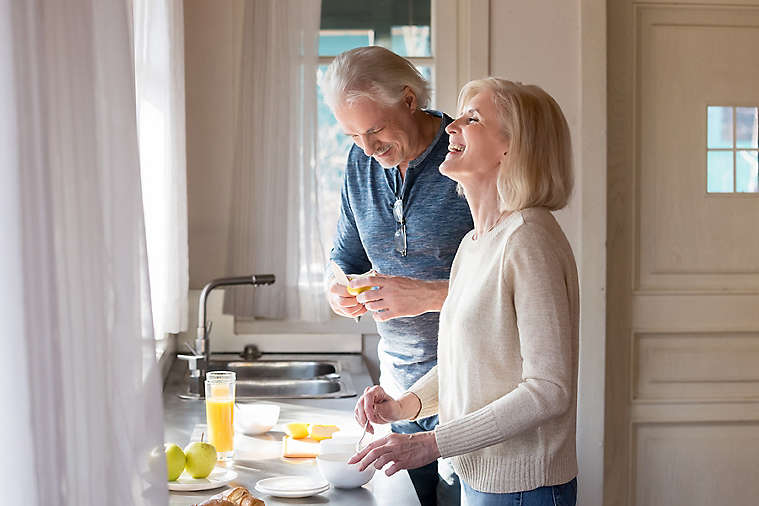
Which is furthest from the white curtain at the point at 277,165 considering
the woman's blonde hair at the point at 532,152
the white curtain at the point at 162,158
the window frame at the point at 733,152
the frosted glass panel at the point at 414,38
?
the woman's blonde hair at the point at 532,152

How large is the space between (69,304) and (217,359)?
2243 mm

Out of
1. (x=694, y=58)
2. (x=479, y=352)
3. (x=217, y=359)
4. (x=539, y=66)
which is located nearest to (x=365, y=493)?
(x=479, y=352)

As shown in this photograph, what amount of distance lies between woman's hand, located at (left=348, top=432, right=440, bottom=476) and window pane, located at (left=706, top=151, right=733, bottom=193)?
7.12ft

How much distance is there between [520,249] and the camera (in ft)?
4.60

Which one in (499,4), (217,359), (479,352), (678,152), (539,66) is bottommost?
(217,359)

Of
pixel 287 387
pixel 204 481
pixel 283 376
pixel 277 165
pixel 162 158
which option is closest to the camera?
pixel 204 481

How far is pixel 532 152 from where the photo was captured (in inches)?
57.2

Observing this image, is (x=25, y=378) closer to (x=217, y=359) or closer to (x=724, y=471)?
(x=217, y=359)

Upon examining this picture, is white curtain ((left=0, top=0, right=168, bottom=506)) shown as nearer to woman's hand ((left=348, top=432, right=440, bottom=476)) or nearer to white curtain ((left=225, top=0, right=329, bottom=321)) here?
woman's hand ((left=348, top=432, right=440, bottom=476))

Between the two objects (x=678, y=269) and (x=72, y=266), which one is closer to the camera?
(x=72, y=266)

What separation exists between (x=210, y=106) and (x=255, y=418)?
1510 millimetres

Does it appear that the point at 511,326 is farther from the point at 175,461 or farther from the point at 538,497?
the point at 175,461

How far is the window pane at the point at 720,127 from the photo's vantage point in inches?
126

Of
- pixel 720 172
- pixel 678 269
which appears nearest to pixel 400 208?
pixel 678 269
